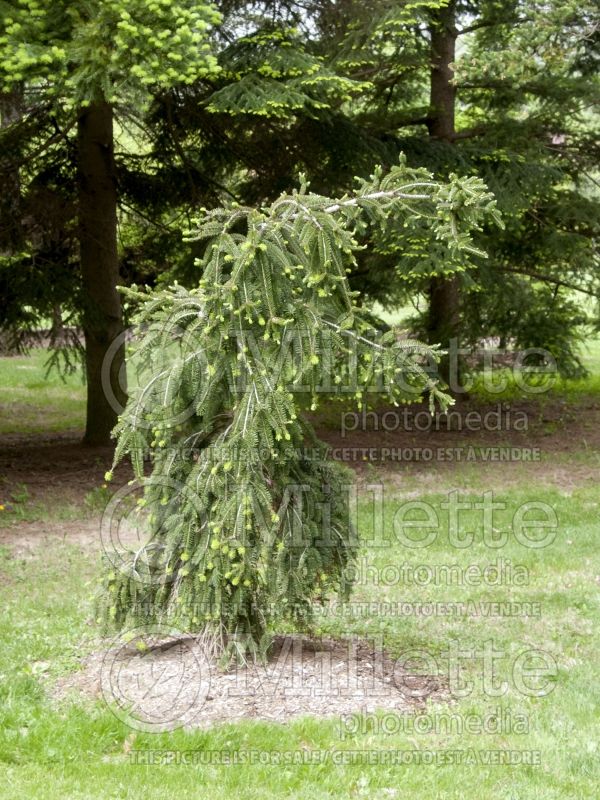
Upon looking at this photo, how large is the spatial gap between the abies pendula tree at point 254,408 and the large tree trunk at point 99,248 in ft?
23.5

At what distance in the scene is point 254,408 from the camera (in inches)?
204

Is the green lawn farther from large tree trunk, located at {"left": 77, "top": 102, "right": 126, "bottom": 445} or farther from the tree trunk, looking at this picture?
large tree trunk, located at {"left": 77, "top": 102, "right": 126, "bottom": 445}

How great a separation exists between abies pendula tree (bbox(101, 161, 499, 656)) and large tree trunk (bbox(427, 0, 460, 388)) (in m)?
8.64

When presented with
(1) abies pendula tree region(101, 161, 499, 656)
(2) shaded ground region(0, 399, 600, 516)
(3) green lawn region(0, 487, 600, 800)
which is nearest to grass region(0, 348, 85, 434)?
(2) shaded ground region(0, 399, 600, 516)

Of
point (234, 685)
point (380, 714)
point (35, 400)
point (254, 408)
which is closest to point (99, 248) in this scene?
point (35, 400)

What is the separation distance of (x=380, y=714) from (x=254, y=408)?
1.80 m

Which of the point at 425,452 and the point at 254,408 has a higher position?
the point at 254,408

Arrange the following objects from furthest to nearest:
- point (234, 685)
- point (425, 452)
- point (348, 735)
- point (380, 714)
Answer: point (425, 452)
point (234, 685)
point (380, 714)
point (348, 735)

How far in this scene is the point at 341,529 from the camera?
5.71 metres

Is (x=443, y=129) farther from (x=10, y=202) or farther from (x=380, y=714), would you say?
(x=380, y=714)

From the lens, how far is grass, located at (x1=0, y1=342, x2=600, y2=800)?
4609 mm

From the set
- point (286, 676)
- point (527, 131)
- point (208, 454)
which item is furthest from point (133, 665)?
point (527, 131)

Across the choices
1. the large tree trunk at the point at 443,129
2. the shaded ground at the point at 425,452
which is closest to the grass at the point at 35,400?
the shaded ground at the point at 425,452

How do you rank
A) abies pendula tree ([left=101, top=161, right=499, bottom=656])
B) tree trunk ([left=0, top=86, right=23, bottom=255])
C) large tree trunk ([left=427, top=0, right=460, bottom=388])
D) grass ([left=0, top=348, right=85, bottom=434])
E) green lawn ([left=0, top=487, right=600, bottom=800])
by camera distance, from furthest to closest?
grass ([left=0, top=348, right=85, bottom=434]), large tree trunk ([left=427, top=0, right=460, bottom=388]), tree trunk ([left=0, top=86, right=23, bottom=255]), abies pendula tree ([left=101, top=161, right=499, bottom=656]), green lawn ([left=0, top=487, right=600, bottom=800])
